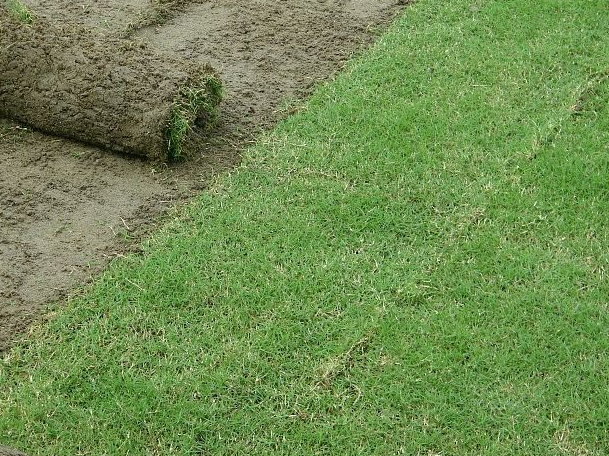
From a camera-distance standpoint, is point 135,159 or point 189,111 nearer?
point 189,111

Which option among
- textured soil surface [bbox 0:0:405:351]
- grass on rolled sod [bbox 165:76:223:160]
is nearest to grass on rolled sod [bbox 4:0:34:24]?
textured soil surface [bbox 0:0:405:351]

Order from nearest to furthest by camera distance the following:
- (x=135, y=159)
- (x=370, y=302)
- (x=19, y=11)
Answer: (x=370, y=302)
(x=135, y=159)
(x=19, y=11)

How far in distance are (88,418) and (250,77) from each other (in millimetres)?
3251

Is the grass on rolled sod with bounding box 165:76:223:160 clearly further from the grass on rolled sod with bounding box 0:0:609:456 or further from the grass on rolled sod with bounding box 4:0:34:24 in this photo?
the grass on rolled sod with bounding box 4:0:34:24

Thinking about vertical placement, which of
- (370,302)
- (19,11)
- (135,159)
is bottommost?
(370,302)

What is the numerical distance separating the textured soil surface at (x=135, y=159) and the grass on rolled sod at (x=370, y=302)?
0.22m

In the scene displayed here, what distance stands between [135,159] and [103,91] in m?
0.49

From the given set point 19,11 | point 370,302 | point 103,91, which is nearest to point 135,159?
point 103,91

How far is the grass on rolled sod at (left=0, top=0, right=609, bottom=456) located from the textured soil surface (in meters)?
0.22

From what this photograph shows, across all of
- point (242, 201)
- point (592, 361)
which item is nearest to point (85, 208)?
point (242, 201)

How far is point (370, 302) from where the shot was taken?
174 inches

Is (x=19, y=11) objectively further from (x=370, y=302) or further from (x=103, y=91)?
(x=370, y=302)

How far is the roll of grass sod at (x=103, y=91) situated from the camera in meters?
5.31

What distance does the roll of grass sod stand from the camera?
531 cm
